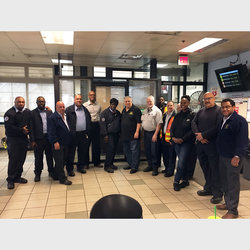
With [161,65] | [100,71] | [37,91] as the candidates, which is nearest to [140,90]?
[161,65]

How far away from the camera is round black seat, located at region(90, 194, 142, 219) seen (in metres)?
1.40

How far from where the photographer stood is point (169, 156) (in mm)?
4180

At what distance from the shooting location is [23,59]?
6.43 meters

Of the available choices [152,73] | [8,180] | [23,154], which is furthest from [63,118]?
[152,73]

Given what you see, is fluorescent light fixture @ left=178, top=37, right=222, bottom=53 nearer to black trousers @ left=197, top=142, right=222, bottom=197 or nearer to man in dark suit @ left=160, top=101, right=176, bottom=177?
man in dark suit @ left=160, top=101, right=176, bottom=177

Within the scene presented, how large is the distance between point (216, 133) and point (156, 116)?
1.44m

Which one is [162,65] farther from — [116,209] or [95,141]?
[116,209]

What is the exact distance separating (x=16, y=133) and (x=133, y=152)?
7.11 feet

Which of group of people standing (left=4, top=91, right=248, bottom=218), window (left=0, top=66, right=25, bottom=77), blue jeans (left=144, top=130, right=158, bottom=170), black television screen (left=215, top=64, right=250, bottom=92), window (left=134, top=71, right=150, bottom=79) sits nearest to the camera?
group of people standing (left=4, top=91, right=248, bottom=218)

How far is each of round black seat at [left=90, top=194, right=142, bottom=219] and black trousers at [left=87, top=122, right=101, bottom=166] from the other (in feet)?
10.2

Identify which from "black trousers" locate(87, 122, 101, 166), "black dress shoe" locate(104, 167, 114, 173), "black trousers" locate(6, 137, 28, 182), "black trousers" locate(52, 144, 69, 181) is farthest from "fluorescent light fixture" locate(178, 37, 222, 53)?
"black trousers" locate(6, 137, 28, 182)

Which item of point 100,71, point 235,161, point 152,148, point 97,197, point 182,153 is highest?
point 100,71

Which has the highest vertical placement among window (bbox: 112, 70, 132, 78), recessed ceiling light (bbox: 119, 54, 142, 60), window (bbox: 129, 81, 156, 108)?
recessed ceiling light (bbox: 119, 54, 142, 60)

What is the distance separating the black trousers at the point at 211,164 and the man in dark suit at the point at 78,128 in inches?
85.5
